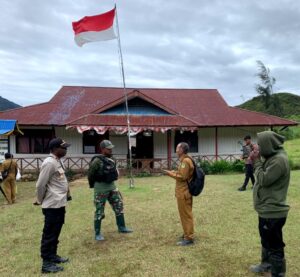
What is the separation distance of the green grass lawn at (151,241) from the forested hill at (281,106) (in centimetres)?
3650

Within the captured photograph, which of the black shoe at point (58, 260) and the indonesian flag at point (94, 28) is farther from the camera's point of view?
the indonesian flag at point (94, 28)

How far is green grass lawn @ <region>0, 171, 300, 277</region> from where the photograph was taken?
4812mm

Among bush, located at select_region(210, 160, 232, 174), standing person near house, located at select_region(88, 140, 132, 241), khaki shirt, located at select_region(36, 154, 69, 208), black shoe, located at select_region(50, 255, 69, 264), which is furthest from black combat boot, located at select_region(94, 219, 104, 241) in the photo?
bush, located at select_region(210, 160, 232, 174)

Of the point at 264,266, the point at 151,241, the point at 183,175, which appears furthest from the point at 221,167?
the point at 264,266

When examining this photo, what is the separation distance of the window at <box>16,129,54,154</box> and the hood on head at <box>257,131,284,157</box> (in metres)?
16.3

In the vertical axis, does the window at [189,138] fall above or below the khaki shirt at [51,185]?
above

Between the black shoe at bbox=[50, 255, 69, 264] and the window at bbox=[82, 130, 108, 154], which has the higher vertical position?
the window at bbox=[82, 130, 108, 154]

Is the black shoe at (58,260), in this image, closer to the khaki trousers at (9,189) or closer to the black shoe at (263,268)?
the black shoe at (263,268)

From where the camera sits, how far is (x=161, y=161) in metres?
18.8

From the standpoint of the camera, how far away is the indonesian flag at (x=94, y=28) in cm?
1172

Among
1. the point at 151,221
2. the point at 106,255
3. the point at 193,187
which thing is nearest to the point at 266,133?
the point at 193,187

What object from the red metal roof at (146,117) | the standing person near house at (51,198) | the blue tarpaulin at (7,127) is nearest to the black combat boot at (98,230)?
the standing person near house at (51,198)

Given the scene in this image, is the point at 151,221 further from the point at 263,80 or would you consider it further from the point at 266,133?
the point at 263,80

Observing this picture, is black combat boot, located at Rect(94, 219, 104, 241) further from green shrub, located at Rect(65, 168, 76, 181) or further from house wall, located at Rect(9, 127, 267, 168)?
house wall, located at Rect(9, 127, 267, 168)
